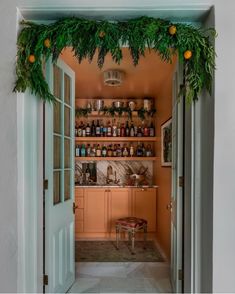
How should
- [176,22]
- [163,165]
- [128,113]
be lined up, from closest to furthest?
[176,22], [163,165], [128,113]

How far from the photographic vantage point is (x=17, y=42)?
1674mm

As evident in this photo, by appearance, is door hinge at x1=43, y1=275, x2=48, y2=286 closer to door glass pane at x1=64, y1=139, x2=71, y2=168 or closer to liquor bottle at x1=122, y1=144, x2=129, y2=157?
door glass pane at x1=64, y1=139, x2=71, y2=168

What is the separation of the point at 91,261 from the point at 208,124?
2533 millimetres

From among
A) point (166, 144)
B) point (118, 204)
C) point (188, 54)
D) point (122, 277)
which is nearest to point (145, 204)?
point (118, 204)

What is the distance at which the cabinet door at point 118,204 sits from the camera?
442cm

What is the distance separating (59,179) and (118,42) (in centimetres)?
130

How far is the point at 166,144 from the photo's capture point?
374 cm

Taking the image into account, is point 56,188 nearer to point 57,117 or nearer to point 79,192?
point 57,117

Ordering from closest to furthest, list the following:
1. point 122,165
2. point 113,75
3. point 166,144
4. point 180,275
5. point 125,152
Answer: point 180,275, point 113,75, point 166,144, point 125,152, point 122,165

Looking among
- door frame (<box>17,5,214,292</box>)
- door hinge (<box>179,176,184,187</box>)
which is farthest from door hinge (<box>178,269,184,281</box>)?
door hinge (<box>179,176,184,187</box>)
